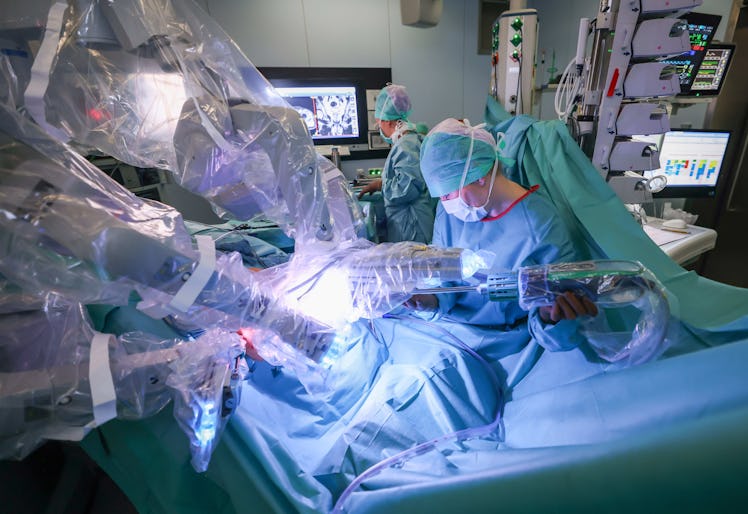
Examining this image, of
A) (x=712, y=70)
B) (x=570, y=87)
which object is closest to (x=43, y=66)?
(x=570, y=87)

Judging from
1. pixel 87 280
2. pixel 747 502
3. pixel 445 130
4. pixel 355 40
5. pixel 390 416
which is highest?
pixel 355 40

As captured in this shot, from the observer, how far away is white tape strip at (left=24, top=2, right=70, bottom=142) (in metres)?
0.54

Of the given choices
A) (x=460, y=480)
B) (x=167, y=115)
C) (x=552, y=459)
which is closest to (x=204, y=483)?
(x=460, y=480)

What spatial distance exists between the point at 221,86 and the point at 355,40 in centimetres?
317

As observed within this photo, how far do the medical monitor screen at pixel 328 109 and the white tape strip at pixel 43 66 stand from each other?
9.63 ft

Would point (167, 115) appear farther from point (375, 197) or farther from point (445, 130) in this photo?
point (375, 197)

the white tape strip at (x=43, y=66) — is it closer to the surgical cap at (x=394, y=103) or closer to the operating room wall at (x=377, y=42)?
the surgical cap at (x=394, y=103)

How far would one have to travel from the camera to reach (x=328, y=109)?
3.47 m

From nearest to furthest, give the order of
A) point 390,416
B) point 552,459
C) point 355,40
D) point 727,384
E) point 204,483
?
point 552,459 → point 727,384 → point 204,483 → point 390,416 → point 355,40

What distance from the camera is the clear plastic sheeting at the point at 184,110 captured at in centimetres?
63

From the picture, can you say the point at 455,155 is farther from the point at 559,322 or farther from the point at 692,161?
the point at 692,161

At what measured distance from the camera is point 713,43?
77.5 inches

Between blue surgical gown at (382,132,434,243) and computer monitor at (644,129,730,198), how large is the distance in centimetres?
134

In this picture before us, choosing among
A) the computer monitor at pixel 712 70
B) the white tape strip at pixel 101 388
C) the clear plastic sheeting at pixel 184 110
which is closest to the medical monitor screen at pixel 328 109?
the computer monitor at pixel 712 70
